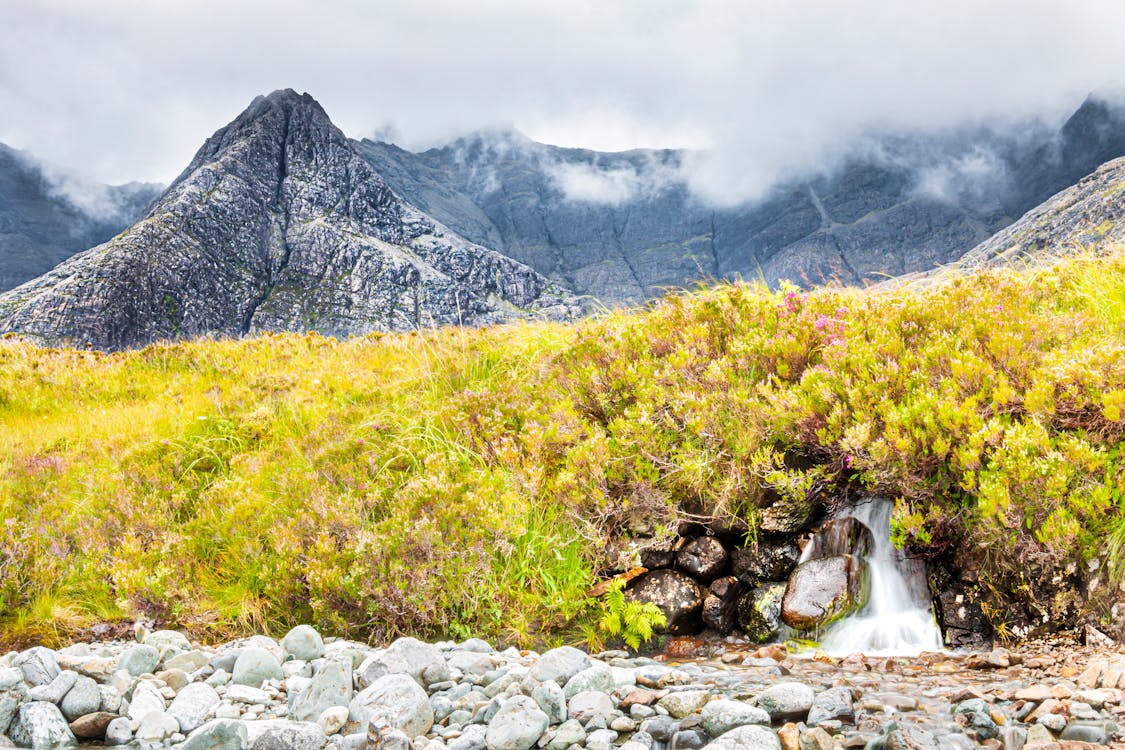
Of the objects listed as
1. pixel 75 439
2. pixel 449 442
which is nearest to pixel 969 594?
pixel 449 442

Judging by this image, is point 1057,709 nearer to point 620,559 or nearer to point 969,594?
point 969,594

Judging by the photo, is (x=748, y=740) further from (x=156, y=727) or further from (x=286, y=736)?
(x=156, y=727)

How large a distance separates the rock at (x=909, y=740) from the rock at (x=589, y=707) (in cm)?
143

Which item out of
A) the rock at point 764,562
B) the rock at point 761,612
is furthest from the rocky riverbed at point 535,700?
the rock at point 764,562

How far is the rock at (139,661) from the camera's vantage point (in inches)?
171

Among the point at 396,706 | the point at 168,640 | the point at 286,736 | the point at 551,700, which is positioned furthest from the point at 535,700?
the point at 168,640

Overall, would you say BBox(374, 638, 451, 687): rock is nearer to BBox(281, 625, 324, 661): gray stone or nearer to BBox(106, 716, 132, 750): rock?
BBox(281, 625, 324, 661): gray stone

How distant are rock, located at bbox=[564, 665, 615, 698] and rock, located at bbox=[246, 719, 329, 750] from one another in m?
1.39

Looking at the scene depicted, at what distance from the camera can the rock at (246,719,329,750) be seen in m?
3.44

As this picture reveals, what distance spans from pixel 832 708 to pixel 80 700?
169 inches

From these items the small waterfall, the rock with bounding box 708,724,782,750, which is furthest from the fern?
the rock with bounding box 708,724,782,750

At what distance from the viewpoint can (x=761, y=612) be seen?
5500mm

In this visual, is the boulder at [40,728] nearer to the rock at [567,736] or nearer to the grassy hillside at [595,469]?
the grassy hillside at [595,469]

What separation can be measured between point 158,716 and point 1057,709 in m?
4.94
